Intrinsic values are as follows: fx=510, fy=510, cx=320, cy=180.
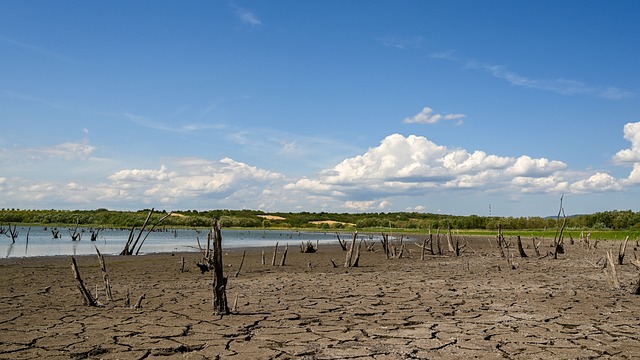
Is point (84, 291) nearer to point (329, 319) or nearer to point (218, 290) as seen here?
point (218, 290)

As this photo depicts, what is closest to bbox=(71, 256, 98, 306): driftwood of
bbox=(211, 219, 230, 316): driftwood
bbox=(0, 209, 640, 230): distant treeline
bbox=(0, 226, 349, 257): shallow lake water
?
bbox=(0, 226, 349, 257): shallow lake water

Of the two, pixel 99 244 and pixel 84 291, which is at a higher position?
pixel 84 291

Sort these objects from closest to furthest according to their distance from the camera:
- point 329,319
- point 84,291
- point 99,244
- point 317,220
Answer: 1. point 329,319
2. point 84,291
3. point 99,244
4. point 317,220

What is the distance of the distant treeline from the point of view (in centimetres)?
5822

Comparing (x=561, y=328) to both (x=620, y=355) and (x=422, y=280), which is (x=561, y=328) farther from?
(x=422, y=280)

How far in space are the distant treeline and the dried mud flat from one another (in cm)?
3555

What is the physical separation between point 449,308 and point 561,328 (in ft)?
6.75

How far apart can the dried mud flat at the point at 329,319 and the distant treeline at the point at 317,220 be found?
35.5 m

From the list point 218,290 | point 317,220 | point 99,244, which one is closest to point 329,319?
point 218,290

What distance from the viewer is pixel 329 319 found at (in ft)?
26.8

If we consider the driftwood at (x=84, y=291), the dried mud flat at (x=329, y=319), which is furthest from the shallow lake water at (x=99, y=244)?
the dried mud flat at (x=329, y=319)

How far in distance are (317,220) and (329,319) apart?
10086 cm

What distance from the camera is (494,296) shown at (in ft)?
34.6

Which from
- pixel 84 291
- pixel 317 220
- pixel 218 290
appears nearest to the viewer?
pixel 218 290
